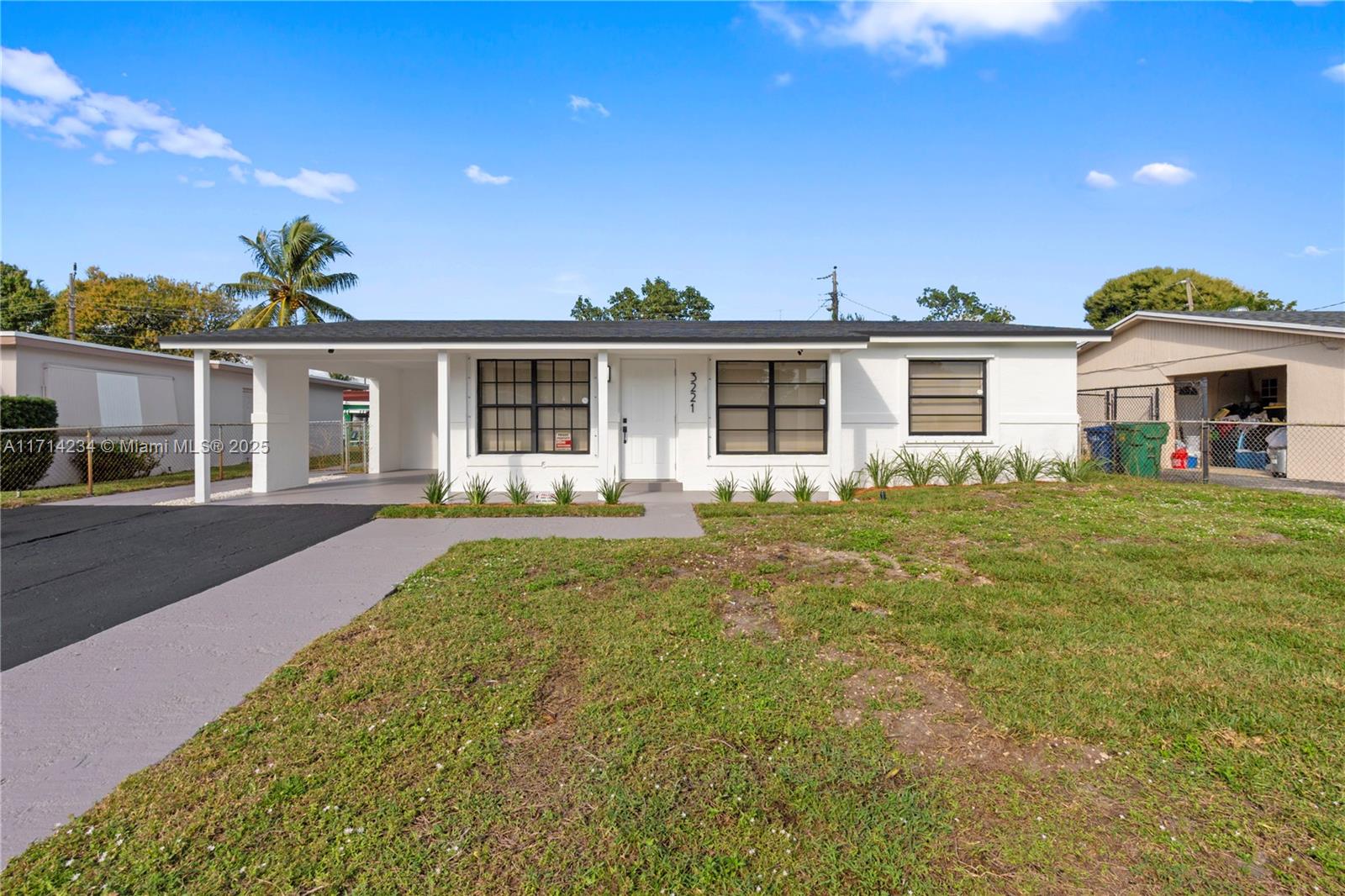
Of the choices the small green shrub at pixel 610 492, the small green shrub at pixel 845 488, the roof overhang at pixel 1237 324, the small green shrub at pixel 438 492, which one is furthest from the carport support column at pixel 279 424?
the roof overhang at pixel 1237 324

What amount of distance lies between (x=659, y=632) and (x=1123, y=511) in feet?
23.8

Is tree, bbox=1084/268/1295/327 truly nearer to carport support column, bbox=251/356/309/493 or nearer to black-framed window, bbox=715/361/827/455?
black-framed window, bbox=715/361/827/455

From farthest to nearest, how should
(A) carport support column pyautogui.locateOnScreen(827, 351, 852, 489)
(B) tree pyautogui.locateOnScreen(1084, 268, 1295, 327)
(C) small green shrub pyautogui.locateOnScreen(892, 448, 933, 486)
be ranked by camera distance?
(B) tree pyautogui.locateOnScreen(1084, 268, 1295, 327), (C) small green shrub pyautogui.locateOnScreen(892, 448, 933, 486), (A) carport support column pyautogui.locateOnScreen(827, 351, 852, 489)

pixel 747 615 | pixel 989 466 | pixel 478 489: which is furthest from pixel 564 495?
pixel 989 466

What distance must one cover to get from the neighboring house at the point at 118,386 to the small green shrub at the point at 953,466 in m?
12.1

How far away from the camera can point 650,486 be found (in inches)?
464

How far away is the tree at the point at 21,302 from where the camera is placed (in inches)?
1161

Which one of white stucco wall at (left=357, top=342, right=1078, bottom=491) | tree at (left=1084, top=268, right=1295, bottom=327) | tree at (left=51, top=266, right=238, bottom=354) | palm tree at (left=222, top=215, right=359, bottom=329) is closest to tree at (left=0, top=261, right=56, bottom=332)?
tree at (left=51, top=266, right=238, bottom=354)

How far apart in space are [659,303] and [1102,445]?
2688 cm

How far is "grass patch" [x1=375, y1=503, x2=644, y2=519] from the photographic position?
360 inches

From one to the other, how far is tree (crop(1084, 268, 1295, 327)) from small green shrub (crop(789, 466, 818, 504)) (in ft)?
103

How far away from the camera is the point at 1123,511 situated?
27.2 ft

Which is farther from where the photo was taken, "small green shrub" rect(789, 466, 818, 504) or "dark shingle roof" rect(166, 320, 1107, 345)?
"dark shingle roof" rect(166, 320, 1107, 345)

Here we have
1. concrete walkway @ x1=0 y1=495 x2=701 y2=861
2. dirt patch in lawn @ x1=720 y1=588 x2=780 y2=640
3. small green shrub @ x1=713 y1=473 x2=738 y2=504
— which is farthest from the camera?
small green shrub @ x1=713 y1=473 x2=738 y2=504
